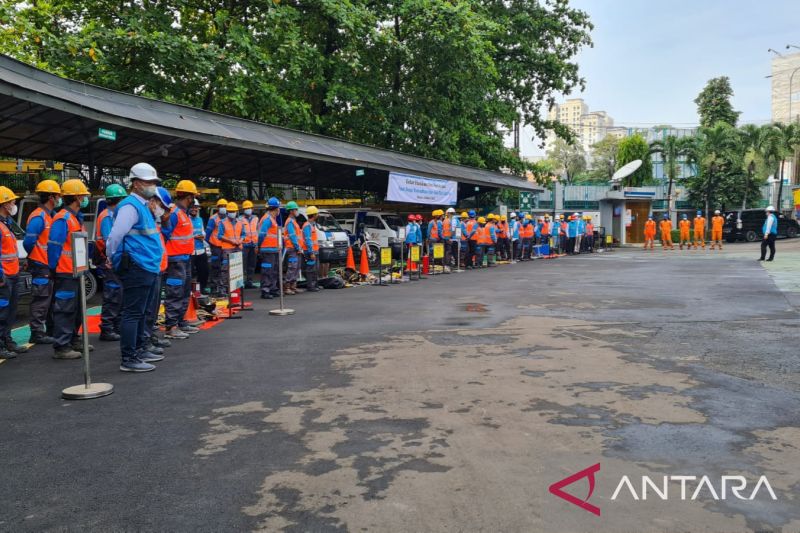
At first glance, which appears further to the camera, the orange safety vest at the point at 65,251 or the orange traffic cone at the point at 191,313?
the orange traffic cone at the point at 191,313

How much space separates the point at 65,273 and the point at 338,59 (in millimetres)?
22011

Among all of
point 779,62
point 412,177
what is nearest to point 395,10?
point 412,177

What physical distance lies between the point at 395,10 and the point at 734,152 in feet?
125

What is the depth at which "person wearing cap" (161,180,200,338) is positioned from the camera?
339 inches

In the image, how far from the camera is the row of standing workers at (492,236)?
2264 centimetres

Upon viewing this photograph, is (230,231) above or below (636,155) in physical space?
below

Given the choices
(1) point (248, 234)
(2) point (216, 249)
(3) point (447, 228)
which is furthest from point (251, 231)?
(3) point (447, 228)

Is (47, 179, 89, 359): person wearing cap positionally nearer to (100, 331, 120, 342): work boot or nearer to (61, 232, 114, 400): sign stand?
(100, 331, 120, 342): work boot

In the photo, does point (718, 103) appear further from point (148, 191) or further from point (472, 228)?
point (148, 191)

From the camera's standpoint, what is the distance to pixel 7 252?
308 inches

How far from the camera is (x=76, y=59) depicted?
2048 centimetres

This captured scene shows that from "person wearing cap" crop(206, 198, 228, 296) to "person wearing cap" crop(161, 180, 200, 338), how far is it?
4.68 meters

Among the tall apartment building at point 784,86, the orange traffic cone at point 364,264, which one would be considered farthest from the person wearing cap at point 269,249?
the tall apartment building at point 784,86

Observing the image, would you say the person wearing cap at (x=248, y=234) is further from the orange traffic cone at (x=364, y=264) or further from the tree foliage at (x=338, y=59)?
the tree foliage at (x=338, y=59)
